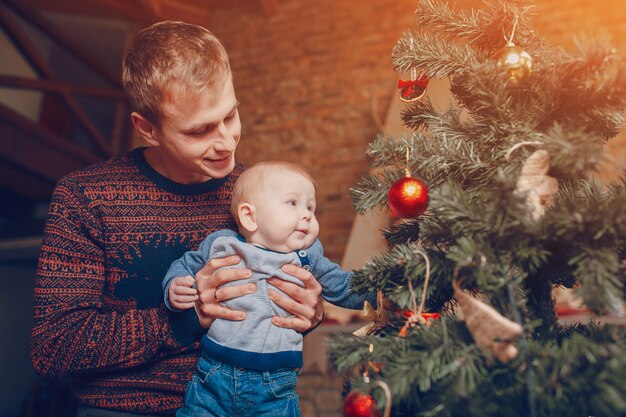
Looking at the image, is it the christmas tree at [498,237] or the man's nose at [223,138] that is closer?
the christmas tree at [498,237]

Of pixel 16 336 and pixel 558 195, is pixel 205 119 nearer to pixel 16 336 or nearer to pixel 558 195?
pixel 558 195

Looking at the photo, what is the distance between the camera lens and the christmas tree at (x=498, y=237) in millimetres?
866

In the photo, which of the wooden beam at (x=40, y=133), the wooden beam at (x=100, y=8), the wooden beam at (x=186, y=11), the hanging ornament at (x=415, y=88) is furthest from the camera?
the wooden beam at (x=186, y=11)

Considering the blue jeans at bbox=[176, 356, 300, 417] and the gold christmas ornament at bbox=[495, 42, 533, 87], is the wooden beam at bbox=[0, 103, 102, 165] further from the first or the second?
the gold christmas ornament at bbox=[495, 42, 533, 87]

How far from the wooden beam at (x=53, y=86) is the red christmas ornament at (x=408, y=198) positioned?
4343mm

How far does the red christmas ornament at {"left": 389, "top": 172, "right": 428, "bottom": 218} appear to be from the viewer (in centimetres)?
107

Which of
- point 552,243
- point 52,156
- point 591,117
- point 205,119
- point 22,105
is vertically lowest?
point 552,243

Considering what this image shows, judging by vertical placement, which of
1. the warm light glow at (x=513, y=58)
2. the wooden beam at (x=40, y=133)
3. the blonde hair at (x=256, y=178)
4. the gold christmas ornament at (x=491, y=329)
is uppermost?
the wooden beam at (x=40, y=133)

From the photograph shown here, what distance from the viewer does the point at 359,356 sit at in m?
0.97

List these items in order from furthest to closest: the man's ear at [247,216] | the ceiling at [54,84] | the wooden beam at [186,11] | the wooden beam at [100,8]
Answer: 1. the wooden beam at [186,11]
2. the wooden beam at [100,8]
3. the ceiling at [54,84]
4. the man's ear at [247,216]

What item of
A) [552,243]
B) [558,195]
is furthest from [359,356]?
[558,195]

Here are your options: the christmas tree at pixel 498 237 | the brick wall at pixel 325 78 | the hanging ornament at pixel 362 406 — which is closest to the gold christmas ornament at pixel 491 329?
the christmas tree at pixel 498 237

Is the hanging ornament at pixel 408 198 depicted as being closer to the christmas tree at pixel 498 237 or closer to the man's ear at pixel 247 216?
the christmas tree at pixel 498 237

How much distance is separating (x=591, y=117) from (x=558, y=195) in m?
0.15
